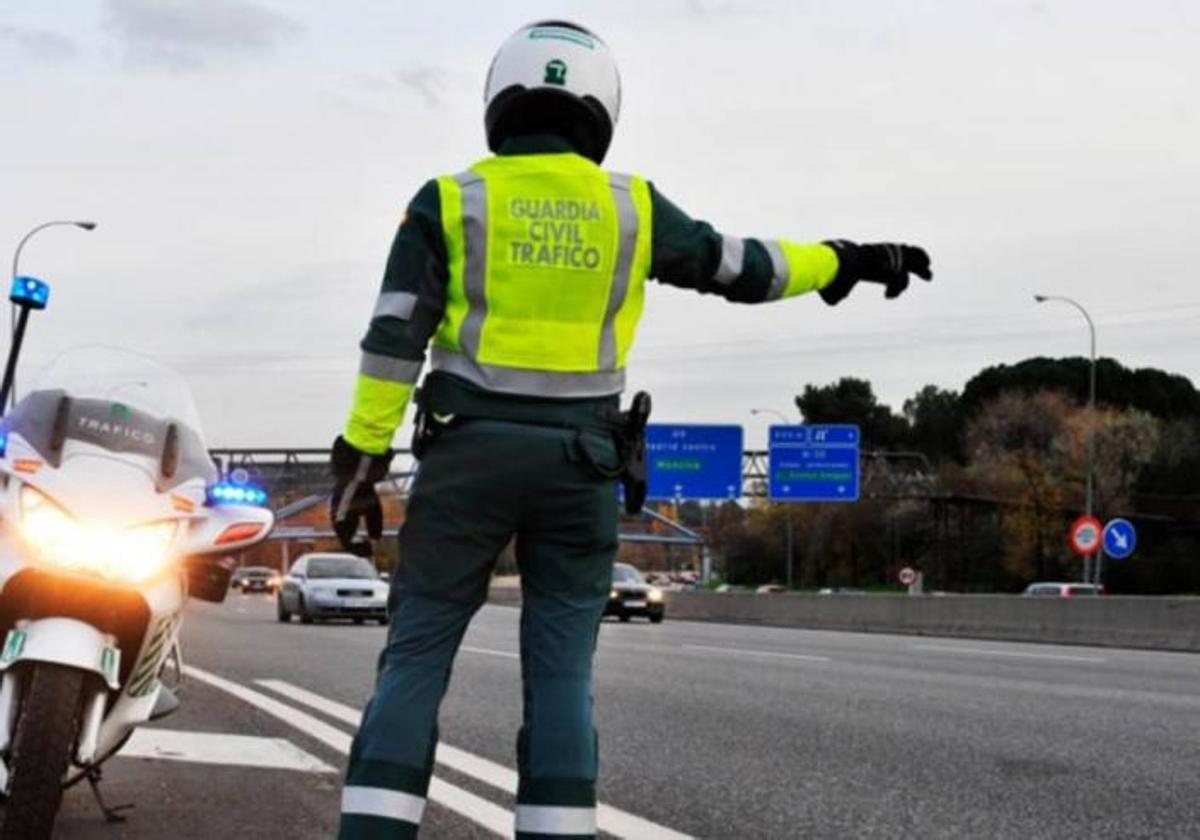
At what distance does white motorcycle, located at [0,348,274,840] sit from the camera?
4.39 meters

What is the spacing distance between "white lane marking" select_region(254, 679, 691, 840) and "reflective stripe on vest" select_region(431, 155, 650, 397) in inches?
63.6

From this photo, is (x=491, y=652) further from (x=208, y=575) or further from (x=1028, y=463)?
(x=1028, y=463)

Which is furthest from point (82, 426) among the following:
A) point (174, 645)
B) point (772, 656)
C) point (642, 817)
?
point (772, 656)

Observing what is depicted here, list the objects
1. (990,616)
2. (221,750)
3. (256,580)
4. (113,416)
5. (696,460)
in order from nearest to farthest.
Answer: (113,416) → (221,750) → (990,616) → (696,460) → (256,580)

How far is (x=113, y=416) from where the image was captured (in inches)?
196

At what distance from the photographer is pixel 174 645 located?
17.4ft

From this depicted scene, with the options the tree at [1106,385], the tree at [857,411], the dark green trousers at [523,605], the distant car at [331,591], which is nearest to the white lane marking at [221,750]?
the dark green trousers at [523,605]

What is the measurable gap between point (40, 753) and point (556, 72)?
216 centimetres

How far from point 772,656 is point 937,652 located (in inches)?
97.0

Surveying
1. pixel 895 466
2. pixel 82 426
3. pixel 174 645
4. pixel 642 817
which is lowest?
pixel 642 817

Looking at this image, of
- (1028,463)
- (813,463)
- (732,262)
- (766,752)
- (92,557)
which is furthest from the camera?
(1028,463)

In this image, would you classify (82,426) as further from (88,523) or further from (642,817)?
Answer: (642,817)

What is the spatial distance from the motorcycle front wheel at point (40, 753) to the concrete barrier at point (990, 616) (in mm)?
18995

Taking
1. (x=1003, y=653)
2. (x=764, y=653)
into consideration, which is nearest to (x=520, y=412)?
(x=764, y=653)
